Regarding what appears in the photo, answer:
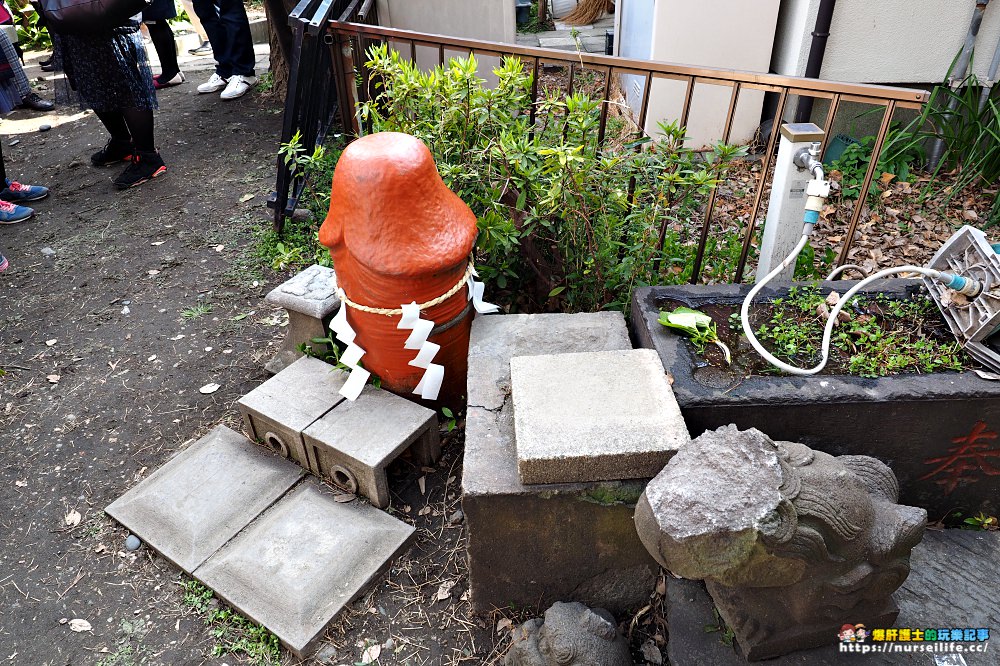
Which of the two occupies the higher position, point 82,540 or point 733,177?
point 733,177

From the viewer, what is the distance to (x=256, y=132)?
677cm

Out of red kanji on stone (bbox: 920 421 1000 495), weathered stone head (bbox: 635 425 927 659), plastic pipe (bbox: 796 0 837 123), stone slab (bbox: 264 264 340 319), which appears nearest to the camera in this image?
weathered stone head (bbox: 635 425 927 659)

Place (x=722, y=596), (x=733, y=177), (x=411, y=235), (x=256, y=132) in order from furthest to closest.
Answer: (x=256, y=132), (x=733, y=177), (x=411, y=235), (x=722, y=596)

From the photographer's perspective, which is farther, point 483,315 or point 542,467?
point 483,315

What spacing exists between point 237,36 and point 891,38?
21.8ft

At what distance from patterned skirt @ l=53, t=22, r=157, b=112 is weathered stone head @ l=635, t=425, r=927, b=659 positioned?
17.8ft

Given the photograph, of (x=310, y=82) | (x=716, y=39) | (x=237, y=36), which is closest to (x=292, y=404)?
(x=310, y=82)

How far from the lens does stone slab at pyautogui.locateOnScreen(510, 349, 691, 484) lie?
7.14 feet

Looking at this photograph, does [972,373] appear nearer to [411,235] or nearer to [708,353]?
[708,353]

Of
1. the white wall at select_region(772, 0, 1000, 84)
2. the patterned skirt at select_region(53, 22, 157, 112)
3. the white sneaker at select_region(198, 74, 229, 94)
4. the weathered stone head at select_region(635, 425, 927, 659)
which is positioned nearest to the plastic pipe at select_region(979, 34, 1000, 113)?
the white wall at select_region(772, 0, 1000, 84)

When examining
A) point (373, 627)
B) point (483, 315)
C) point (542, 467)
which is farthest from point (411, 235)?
point (373, 627)

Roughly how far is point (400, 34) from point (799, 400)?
2.86 m

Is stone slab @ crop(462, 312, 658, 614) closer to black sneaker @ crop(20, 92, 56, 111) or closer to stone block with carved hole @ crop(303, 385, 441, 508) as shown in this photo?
stone block with carved hole @ crop(303, 385, 441, 508)

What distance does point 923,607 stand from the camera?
229cm
